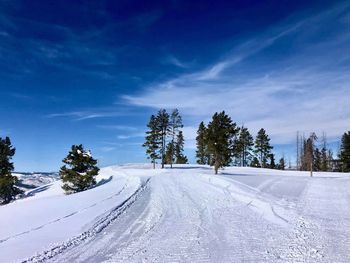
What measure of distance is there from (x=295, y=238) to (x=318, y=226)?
8.38ft

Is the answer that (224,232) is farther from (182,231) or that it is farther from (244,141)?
(244,141)

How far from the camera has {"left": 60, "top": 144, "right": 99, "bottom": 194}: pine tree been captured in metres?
35.8

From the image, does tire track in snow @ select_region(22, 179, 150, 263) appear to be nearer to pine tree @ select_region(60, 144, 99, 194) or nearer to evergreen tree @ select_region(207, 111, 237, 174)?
pine tree @ select_region(60, 144, 99, 194)

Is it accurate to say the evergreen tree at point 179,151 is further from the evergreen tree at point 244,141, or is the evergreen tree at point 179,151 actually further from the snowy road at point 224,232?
the snowy road at point 224,232

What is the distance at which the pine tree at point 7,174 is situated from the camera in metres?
40.5

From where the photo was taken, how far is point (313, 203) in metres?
18.5

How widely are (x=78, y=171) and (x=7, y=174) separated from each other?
11073 millimetres

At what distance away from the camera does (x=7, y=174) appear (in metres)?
41.5

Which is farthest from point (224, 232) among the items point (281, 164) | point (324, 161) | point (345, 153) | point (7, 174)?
point (281, 164)

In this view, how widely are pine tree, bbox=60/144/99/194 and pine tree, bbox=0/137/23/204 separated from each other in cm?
889

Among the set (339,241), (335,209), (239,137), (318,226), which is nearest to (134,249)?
(339,241)

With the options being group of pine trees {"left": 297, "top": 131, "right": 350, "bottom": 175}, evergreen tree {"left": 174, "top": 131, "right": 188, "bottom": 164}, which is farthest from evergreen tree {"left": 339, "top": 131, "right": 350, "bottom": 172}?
evergreen tree {"left": 174, "top": 131, "right": 188, "bottom": 164}

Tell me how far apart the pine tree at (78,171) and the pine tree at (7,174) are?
8888 millimetres

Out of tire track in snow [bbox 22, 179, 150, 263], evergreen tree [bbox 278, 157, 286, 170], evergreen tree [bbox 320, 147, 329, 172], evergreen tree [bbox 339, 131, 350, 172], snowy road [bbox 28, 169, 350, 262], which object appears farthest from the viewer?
evergreen tree [bbox 278, 157, 286, 170]
